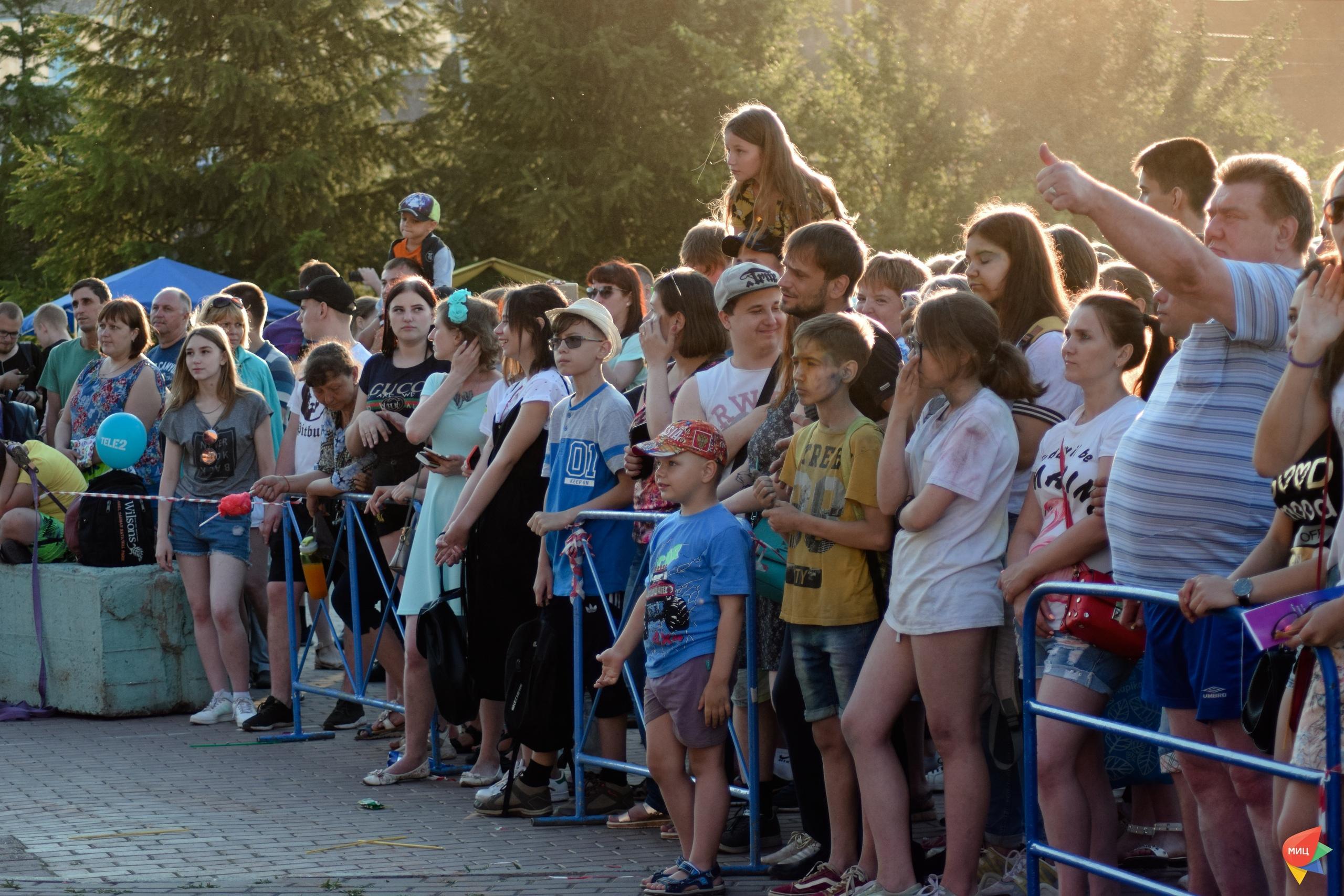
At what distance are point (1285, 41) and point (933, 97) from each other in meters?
8.62

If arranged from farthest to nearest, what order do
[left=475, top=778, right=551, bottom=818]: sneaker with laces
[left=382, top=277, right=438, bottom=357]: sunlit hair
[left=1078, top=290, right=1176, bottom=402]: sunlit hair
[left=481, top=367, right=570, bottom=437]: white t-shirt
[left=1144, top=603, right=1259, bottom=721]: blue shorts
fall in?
1. [left=382, top=277, right=438, bottom=357]: sunlit hair
2. [left=481, top=367, right=570, bottom=437]: white t-shirt
3. [left=475, top=778, right=551, bottom=818]: sneaker with laces
4. [left=1078, top=290, right=1176, bottom=402]: sunlit hair
5. [left=1144, top=603, right=1259, bottom=721]: blue shorts

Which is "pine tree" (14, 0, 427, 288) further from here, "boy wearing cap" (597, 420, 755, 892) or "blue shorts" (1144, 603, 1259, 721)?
"blue shorts" (1144, 603, 1259, 721)

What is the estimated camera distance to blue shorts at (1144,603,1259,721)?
3.63 metres

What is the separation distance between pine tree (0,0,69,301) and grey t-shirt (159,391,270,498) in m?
27.9

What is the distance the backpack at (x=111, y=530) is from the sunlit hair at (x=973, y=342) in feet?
19.1

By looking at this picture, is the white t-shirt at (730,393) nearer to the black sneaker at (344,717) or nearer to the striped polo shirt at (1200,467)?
the striped polo shirt at (1200,467)

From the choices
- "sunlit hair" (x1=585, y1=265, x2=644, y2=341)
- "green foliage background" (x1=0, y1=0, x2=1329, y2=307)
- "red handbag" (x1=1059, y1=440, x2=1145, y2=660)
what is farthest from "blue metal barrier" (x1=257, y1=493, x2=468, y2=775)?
"green foliage background" (x1=0, y1=0, x2=1329, y2=307)

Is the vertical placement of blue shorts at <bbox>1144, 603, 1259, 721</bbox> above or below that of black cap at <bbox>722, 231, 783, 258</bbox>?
below

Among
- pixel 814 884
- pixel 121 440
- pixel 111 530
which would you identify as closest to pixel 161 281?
pixel 121 440

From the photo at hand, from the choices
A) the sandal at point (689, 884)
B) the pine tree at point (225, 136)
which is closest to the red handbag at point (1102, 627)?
the sandal at point (689, 884)

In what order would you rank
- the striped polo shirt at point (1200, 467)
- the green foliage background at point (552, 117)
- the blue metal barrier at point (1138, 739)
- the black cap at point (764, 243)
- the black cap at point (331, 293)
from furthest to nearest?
the green foliage background at point (552, 117)
the black cap at point (331, 293)
the black cap at point (764, 243)
the striped polo shirt at point (1200, 467)
the blue metal barrier at point (1138, 739)

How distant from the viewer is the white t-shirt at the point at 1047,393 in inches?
193

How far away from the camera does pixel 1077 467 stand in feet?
14.7

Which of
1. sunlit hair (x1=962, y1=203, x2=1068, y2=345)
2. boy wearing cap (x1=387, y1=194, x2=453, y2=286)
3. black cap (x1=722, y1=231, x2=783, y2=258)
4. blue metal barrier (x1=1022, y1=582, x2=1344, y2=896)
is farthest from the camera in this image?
boy wearing cap (x1=387, y1=194, x2=453, y2=286)
